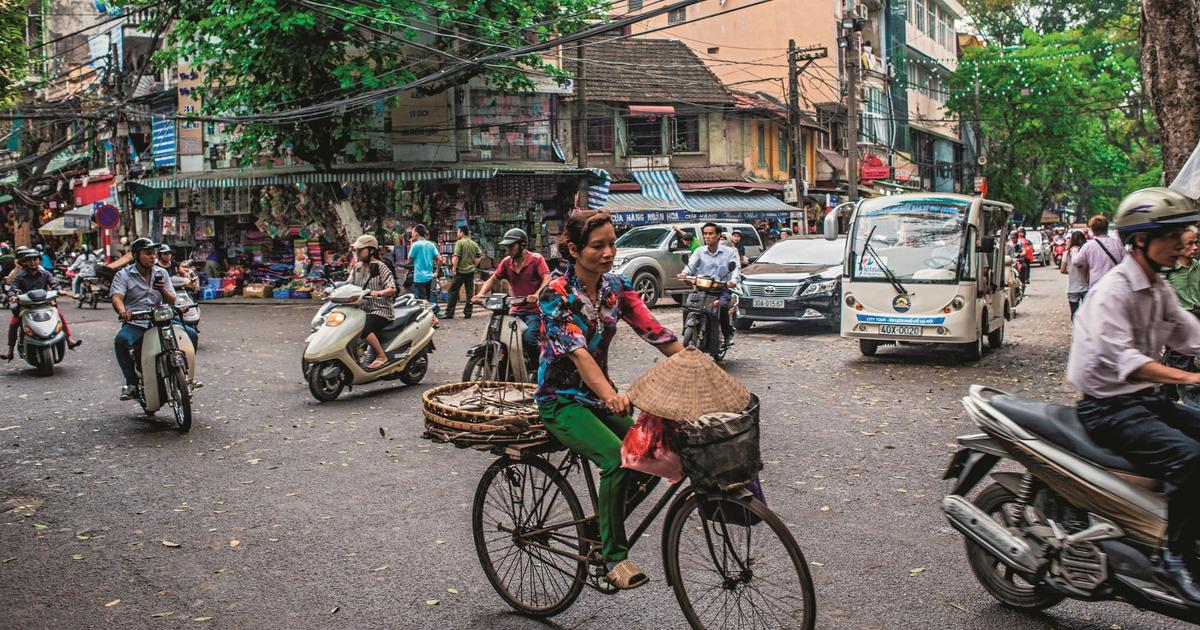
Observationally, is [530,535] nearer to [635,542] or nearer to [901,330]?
[635,542]

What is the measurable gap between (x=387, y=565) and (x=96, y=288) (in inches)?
979

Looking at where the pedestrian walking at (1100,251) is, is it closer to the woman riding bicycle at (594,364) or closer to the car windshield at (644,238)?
the woman riding bicycle at (594,364)

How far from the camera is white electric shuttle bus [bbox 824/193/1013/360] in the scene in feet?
43.3

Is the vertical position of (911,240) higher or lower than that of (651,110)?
lower

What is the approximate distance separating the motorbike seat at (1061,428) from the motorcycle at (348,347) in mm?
7843

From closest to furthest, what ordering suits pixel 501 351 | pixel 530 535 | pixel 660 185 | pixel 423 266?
pixel 530 535 < pixel 501 351 < pixel 423 266 < pixel 660 185

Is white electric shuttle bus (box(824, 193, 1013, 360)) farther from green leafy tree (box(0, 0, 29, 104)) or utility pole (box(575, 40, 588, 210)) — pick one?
green leafy tree (box(0, 0, 29, 104))

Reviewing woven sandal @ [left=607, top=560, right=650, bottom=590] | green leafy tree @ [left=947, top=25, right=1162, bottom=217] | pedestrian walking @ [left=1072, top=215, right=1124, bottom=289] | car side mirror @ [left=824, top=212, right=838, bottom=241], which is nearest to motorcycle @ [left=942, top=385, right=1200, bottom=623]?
woven sandal @ [left=607, top=560, right=650, bottom=590]

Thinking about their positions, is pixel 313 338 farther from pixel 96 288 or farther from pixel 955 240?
pixel 96 288

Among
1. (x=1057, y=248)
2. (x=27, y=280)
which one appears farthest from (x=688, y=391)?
(x=1057, y=248)

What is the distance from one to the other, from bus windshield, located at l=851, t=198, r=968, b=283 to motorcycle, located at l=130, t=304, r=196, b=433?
332 inches

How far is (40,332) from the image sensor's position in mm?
13625

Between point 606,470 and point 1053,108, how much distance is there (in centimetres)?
4775

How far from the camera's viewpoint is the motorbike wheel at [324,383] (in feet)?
35.6
